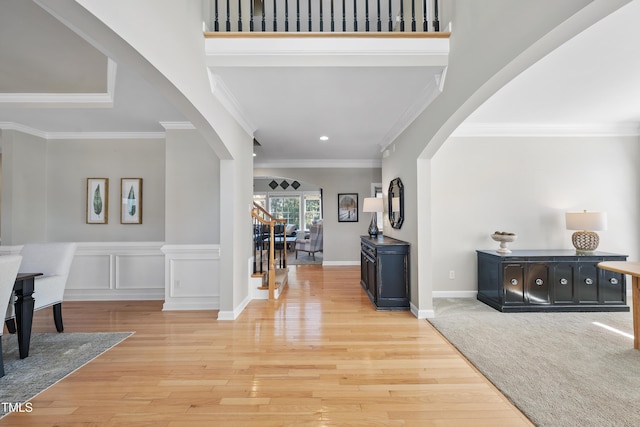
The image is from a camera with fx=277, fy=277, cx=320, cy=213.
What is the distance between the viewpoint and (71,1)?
1.27 m

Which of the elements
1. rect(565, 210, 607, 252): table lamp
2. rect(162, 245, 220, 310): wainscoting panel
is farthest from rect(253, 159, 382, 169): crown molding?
rect(565, 210, 607, 252): table lamp

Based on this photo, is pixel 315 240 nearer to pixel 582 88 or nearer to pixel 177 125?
pixel 177 125

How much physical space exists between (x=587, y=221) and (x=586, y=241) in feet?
1.02

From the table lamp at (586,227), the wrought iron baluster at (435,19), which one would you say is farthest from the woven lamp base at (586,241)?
the wrought iron baluster at (435,19)

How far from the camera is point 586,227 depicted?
3.72m

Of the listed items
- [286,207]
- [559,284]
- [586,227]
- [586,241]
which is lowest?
[559,284]

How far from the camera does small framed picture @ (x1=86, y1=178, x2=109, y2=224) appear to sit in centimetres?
433

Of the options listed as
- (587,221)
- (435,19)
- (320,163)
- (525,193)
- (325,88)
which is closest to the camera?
(435,19)

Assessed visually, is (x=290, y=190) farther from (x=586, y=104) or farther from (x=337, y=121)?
(x=586, y=104)

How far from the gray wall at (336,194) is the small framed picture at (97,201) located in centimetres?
334

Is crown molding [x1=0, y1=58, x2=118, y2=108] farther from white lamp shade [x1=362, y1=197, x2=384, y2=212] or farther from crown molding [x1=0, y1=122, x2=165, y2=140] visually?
white lamp shade [x1=362, y1=197, x2=384, y2=212]

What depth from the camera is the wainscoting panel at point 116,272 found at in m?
4.21

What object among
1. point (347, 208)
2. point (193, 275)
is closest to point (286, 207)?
point (347, 208)

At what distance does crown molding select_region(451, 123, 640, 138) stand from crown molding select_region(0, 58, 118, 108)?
15.6 feet
